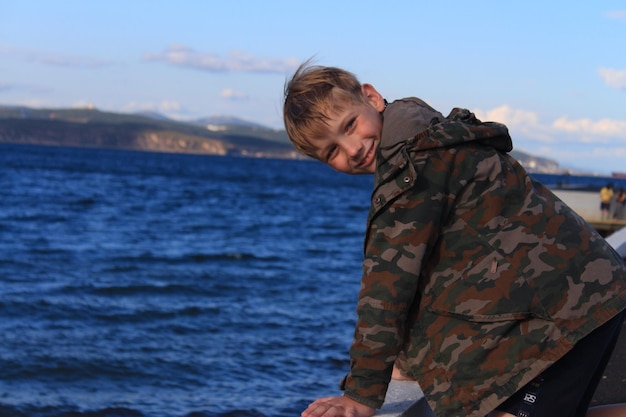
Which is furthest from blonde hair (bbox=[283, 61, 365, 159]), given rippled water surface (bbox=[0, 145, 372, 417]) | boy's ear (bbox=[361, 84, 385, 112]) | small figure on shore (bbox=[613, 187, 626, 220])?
small figure on shore (bbox=[613, 187, 626, 220])

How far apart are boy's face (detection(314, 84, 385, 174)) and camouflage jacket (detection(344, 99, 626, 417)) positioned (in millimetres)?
110

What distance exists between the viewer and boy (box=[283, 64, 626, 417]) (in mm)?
2229

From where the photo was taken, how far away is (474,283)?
7.41ft

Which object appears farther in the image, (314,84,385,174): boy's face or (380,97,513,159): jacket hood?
(314,84,385,174): boy's face

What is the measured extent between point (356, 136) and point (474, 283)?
1.89ft

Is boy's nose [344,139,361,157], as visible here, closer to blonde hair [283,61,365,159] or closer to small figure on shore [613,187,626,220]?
blonde hair [283,61,365,159]

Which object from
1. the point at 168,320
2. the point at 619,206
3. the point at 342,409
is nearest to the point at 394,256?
the point at 342,409

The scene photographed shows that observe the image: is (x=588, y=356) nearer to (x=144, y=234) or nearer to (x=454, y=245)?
(x=454, y=245)

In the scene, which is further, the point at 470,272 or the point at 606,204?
the point at 606,204

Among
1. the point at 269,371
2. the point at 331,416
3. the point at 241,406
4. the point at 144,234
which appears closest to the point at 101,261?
the point at 144,234

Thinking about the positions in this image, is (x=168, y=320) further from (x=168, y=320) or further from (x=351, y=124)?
(x=351, y=124)

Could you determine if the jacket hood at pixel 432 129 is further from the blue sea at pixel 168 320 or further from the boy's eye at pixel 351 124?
the blue sea at pixel 168 320

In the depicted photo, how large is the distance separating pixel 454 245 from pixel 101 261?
1707 centimetres

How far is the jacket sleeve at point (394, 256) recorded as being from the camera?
7.38ft
